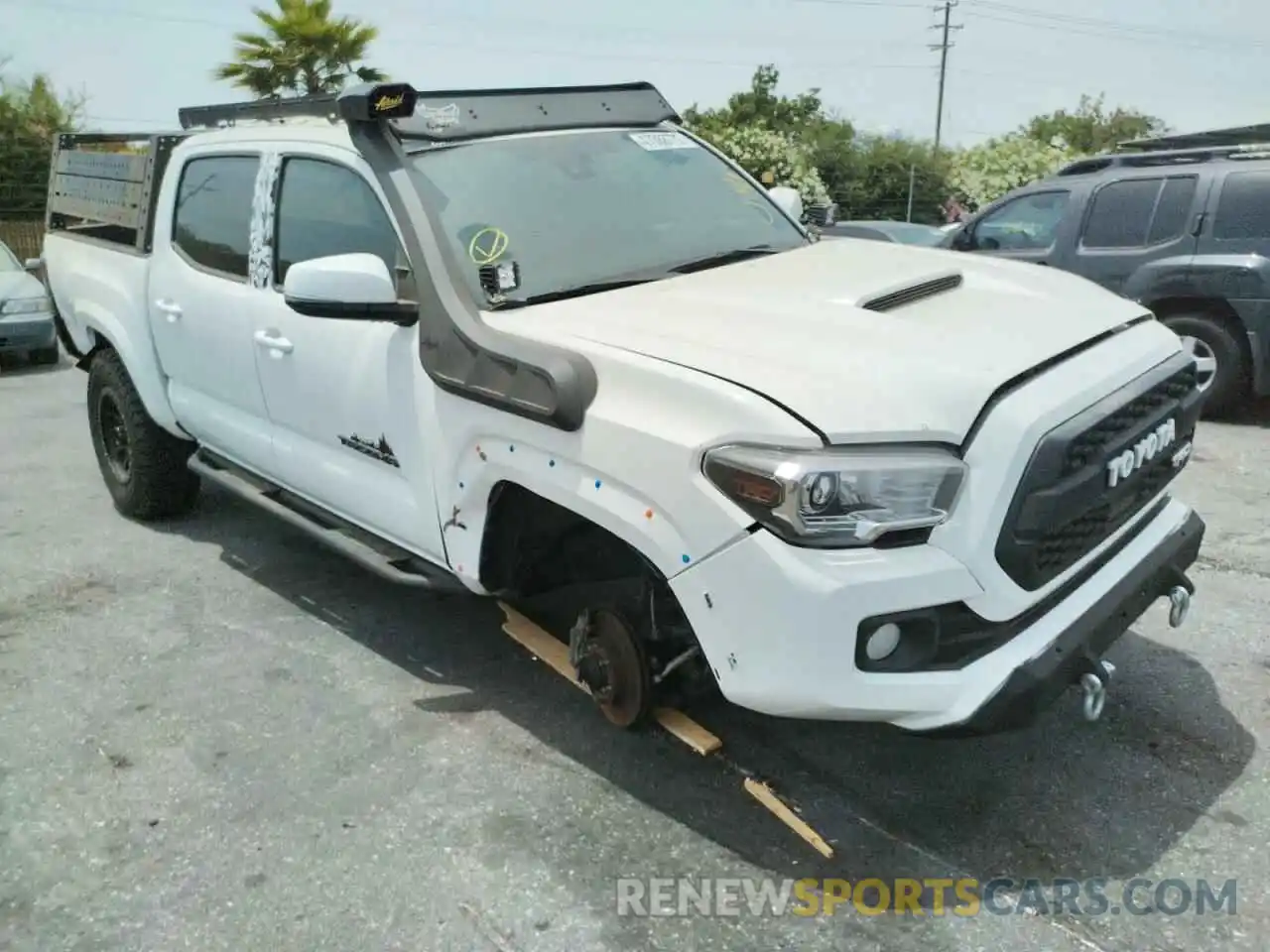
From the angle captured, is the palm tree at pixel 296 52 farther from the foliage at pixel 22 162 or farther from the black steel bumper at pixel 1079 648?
the black steel bumper at pixel 1079 648

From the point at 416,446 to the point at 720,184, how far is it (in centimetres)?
157

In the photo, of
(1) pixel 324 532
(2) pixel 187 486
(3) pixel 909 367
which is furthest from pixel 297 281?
(2) pixel 187 486

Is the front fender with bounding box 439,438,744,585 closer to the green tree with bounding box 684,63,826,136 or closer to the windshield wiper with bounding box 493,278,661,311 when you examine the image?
the windshield wiper with bounding box 493,278,661,311

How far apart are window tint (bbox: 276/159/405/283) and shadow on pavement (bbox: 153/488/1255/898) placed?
147 cm

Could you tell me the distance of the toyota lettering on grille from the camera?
2719 millimetres

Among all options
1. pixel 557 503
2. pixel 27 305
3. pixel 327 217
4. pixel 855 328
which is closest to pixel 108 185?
pixel 327 217

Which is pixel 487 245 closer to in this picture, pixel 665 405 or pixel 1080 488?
pixel 665 405

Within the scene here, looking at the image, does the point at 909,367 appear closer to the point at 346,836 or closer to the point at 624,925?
the point at 624,925

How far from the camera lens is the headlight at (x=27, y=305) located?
428 inches

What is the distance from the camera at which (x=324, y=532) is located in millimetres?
3945

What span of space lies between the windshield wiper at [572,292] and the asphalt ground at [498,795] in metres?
1.33

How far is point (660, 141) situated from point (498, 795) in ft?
7.86

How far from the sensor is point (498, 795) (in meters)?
3.18

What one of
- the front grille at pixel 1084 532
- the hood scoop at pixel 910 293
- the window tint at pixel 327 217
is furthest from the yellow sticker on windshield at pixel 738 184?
the front grille at pixel 1084 532
